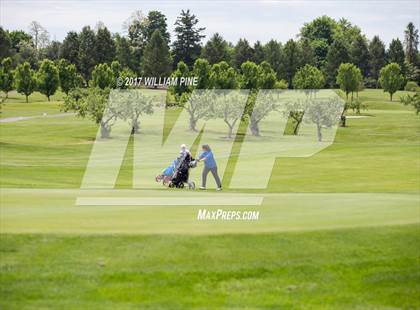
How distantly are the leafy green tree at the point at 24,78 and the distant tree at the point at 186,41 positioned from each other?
35133mm

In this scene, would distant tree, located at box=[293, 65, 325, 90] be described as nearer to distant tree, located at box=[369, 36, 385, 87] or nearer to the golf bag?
distant tree, located at box=[369, 36, 385, 87]

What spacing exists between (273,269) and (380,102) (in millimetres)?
122516

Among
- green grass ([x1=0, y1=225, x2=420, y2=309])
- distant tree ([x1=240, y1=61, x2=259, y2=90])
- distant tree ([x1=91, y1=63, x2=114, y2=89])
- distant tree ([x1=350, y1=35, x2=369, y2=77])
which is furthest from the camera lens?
distant tree ([x1=350, y1=35, x2=369, y2=77])

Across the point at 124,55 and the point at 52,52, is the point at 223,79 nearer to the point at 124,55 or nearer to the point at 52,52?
the point at 124,55

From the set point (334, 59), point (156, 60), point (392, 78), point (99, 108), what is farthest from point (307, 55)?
point (99, 108)

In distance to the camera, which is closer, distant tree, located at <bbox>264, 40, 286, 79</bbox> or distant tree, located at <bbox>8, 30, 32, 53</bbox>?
distant tree, located at <bbox>264, 40, 286, 79</bbox>

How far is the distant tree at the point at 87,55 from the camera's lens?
142m

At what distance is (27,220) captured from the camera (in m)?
15.6

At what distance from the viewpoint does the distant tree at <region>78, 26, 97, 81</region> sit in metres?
142

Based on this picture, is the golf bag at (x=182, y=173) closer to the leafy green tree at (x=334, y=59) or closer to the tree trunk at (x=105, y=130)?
the tree trunk at (x=105, y=130)

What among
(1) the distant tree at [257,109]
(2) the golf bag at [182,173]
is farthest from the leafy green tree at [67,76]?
(2) the golf bag at [182,173]

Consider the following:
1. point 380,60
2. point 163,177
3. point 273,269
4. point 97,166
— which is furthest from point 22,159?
point 380,60

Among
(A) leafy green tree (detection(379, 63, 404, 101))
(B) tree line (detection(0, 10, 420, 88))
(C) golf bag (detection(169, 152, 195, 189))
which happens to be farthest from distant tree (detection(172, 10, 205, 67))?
(C) golf bag (detection(169, 152, 195, 189))

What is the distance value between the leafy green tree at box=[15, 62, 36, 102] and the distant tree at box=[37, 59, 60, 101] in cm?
145
